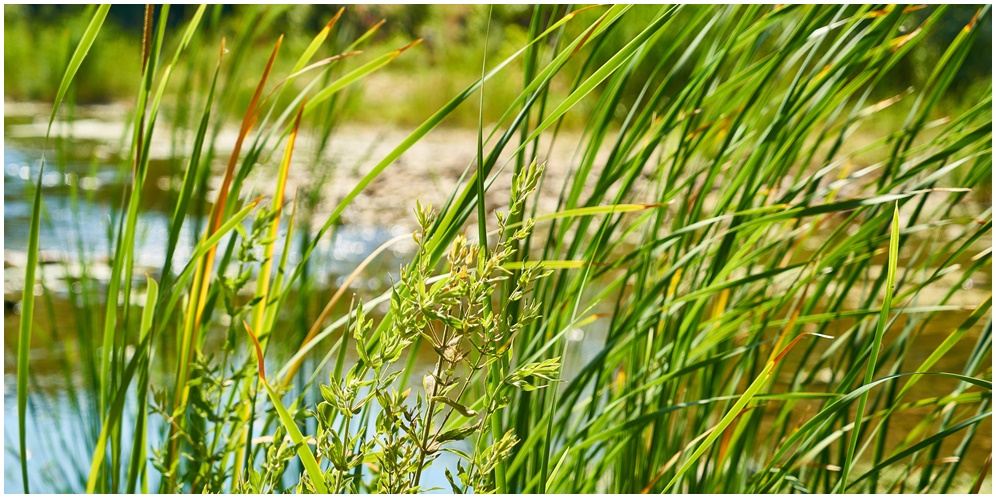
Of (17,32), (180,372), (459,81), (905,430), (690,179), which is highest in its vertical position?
(17,32)

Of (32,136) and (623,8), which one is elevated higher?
(32,136)

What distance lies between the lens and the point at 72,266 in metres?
3.07

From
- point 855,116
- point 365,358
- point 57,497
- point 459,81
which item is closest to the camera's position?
point 365,358

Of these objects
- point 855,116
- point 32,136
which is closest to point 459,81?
point 32,136

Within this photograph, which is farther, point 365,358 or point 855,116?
point 855,116

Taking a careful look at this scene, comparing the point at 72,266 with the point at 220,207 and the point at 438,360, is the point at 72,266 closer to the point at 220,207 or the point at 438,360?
the point at 220,207

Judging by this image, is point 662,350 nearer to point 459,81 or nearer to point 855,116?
point 855,116

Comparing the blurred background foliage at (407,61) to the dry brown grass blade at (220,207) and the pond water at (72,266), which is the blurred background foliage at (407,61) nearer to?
the pond water at (72,266)

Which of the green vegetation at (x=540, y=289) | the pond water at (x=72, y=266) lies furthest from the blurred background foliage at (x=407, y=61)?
the green vegetation at (x=540, y=289)

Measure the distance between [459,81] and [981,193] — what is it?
16.8ft

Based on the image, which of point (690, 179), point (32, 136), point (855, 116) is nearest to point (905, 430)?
point (855, 116)

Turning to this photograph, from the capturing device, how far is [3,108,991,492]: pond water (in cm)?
113

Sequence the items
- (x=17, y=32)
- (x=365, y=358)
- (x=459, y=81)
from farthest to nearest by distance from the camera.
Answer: (x=17, y=32), (x=459, y=81), (x=365, y=358)

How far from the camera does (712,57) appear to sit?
2.38ft
